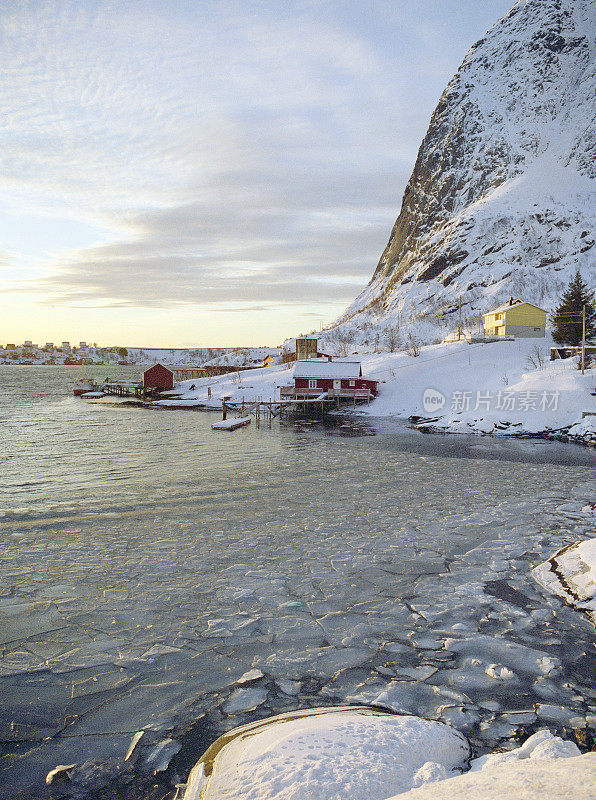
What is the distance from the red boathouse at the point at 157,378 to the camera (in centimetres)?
7806

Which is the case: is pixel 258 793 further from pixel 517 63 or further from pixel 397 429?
pixel 517 63

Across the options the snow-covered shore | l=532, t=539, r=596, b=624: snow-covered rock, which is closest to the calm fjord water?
l=532, t=539, r=596, b=624: snow-covered rock

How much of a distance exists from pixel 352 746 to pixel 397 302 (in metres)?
152

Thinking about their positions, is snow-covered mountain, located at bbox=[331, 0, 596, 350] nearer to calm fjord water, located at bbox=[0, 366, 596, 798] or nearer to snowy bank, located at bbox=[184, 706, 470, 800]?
calm fjord water, located at bbox=[0, 366, 596, 798]

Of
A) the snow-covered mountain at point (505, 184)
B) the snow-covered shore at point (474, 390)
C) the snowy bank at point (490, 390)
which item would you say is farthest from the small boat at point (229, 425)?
the snow-covered mountain at point (505, 184)

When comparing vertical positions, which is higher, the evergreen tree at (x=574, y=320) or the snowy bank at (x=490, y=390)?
the evergreen tree at (x=574, y=320)

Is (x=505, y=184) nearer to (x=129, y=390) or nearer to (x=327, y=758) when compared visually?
(x=129, y=390)

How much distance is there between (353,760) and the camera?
5.39 metres

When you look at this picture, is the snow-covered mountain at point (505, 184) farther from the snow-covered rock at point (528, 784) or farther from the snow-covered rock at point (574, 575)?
the snow-covered rock at point (528, 784)

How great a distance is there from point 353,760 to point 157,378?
3058 inches

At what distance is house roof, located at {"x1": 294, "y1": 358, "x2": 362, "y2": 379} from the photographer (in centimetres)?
5762

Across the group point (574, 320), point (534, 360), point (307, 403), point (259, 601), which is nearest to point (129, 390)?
point (307, 403)

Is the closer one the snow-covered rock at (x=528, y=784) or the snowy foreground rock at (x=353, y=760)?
the snow-covered rock at (x=528, y=784)

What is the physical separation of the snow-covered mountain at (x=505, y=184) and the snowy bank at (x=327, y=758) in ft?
364
